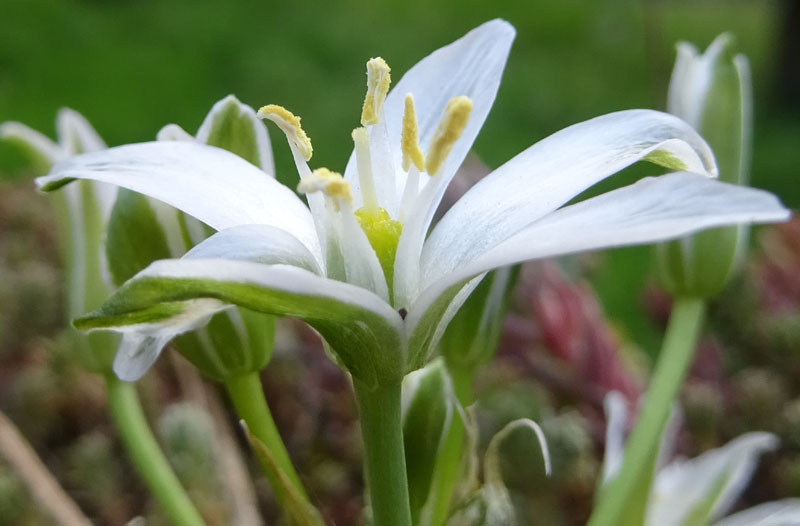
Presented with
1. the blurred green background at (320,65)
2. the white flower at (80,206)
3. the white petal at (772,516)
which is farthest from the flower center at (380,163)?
the blurred green background at (320,65)

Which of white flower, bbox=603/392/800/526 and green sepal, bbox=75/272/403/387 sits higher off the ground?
green sepal, bbox=75/272/403/387

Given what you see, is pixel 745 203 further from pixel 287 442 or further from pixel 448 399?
pixel 287 442

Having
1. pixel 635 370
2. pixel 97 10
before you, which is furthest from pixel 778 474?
pixel 97 10

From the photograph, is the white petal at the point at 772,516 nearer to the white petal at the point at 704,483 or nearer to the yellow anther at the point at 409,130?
the white petal at the point at 704,483

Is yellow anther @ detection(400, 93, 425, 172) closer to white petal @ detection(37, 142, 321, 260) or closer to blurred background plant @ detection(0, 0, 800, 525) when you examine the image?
white petal @ detection(37, 142, 321, 260)

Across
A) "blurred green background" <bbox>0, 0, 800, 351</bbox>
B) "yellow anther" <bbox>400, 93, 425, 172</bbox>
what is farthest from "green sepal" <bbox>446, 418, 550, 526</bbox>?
"blurred green background" <bbox>0, 0, 800, 351</bbox>

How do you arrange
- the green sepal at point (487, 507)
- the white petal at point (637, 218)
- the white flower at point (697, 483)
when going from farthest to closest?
the white flower at point (697, 483), the green sepal at point (487, 507), the white petal at point (637, 218)
